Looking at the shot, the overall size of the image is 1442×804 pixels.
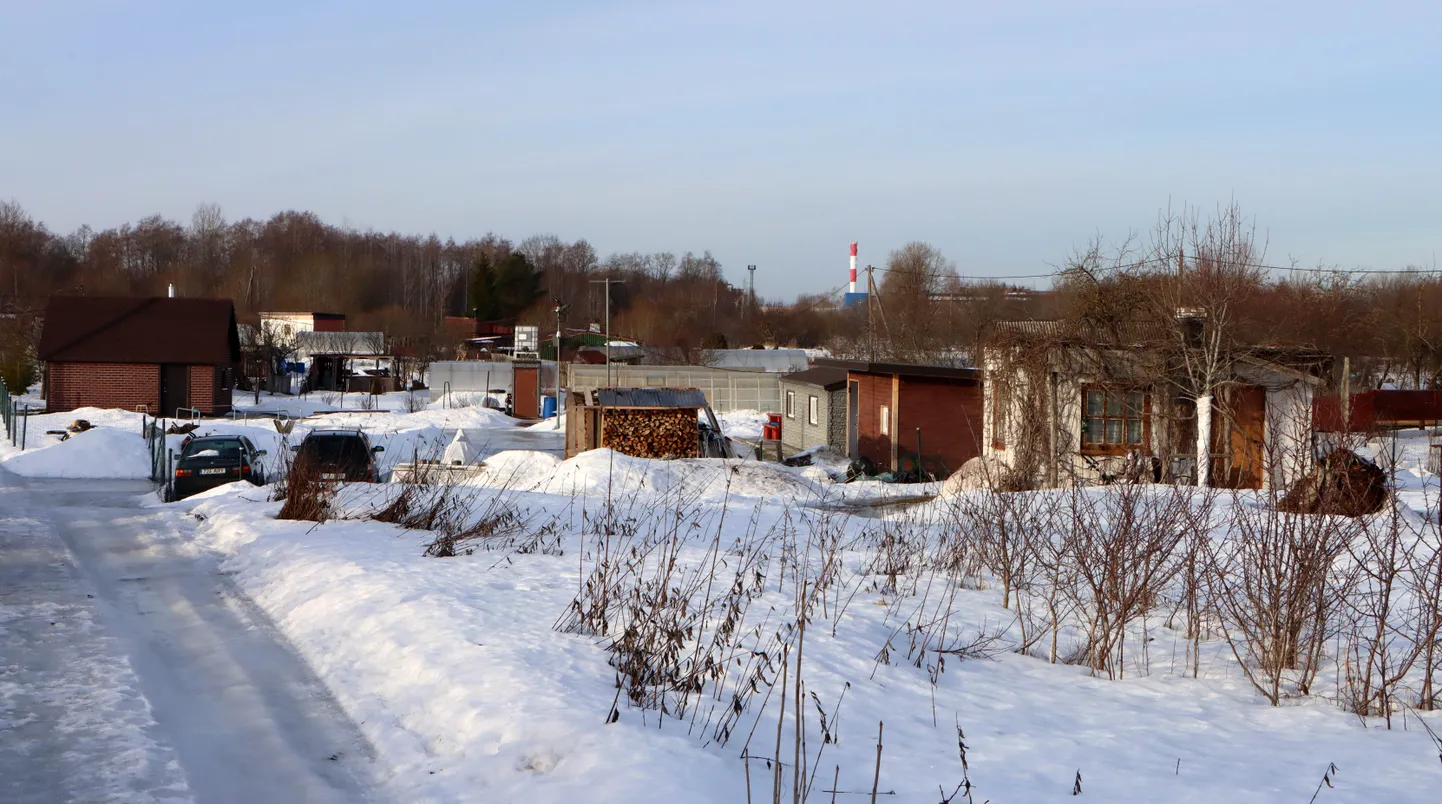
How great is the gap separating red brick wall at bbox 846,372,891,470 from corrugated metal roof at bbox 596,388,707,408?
4.75 m

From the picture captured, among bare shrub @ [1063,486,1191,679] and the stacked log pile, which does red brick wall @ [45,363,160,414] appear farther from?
bare shrub @ [1063,486,1191,679]

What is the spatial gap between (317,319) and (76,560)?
8988cm

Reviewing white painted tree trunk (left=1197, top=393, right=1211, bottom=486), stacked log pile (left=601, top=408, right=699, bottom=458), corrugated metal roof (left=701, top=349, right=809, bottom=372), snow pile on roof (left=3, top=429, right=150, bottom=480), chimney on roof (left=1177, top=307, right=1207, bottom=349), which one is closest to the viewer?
white painted tree trunk (left=1197, top=393, right=1211, bottom=486)

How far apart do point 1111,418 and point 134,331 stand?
35.8 m

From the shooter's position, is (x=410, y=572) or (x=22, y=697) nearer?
(x=22, y=697)

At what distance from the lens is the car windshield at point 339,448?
19094 millimetres

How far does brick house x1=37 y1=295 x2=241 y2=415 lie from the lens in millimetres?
41562

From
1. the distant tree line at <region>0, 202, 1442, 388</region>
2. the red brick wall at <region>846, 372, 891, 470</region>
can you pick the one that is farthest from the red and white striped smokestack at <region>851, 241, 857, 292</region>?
the red brick wall at <region>846, 372, 891, 470</region>

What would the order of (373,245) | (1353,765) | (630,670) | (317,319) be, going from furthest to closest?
(373,245) → (317,319) → (630,670) → (1353,765)

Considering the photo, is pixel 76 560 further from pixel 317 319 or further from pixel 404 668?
pixel 317 319

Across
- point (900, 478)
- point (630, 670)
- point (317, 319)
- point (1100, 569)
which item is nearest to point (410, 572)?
point (630, 670)

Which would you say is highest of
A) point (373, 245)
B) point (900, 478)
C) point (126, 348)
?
point (373, 245)

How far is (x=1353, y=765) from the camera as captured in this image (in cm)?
543

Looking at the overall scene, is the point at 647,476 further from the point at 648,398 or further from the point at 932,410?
the point at 932,410
